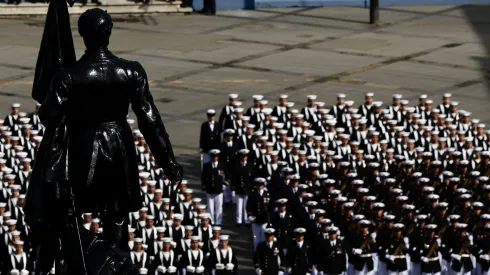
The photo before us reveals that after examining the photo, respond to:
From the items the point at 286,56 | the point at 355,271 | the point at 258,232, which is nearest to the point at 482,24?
the point at 286,56

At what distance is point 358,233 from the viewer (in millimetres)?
23344

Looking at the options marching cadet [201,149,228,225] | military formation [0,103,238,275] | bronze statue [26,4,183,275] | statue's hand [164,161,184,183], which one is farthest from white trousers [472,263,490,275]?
statue's hand [164,161,184,183]

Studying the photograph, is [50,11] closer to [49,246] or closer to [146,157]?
[49,246]

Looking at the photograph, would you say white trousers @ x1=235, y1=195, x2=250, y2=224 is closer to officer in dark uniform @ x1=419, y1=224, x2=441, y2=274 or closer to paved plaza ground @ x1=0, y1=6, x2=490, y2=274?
paved plaza ground @ x1=0, y1=6, x2=490, y2=274

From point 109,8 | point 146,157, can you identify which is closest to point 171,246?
point 146,157

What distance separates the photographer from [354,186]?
2531 centimetres

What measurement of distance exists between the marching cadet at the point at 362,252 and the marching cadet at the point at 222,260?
204 cm

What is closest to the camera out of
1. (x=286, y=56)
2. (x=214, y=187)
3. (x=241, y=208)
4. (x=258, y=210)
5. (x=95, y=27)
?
(x=95, y=27)

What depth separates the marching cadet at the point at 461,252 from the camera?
22938mm

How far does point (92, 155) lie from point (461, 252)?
12.5m

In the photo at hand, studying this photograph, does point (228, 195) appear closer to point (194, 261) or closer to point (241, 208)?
point (241, 208)

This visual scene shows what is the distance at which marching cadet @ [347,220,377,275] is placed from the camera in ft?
75.4

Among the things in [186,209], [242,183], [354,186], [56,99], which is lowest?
[242,183]

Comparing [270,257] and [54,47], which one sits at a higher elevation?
[54,47]
